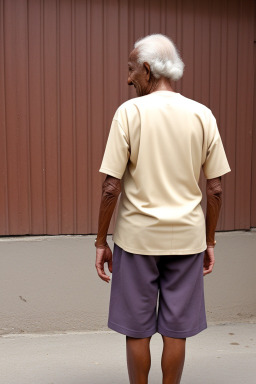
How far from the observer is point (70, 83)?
429 centimetres

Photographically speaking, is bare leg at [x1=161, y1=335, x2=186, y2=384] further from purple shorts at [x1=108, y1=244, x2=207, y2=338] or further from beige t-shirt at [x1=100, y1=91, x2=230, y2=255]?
beige t-shirt at [x1=100, y1=91, x2=230, y2=255]

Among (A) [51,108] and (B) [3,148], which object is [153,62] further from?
(B) [3,148]

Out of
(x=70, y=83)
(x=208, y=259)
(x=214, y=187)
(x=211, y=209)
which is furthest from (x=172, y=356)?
(x=70, y=83)

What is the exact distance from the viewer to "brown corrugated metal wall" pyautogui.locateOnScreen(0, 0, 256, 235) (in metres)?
4.20

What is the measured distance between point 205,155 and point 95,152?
1723mm

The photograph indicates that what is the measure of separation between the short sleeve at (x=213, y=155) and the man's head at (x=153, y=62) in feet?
1.02

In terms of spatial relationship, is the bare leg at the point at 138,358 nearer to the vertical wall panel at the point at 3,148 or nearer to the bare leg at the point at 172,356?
the bare leg at the point at 172,356

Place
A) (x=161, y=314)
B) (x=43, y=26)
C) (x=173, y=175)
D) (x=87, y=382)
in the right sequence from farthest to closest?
(x=43, y=26), (x=87, y=382), (x=161, y=314), (x=173, y=175)

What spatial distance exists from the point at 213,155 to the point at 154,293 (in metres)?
0.74

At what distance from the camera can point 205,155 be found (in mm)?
2793

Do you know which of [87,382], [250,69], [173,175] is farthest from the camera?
[250,69]

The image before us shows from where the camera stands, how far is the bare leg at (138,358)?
9.27ft

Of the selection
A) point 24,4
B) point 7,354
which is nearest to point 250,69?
point 24,4

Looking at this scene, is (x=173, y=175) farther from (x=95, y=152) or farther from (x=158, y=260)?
(x=95, y=152)
